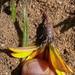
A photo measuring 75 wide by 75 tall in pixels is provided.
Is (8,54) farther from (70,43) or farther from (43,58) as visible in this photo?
(70,43)

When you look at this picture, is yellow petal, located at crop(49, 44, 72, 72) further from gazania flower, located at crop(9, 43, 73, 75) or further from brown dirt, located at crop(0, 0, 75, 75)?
brown dirt, located at crop(0, 0, 75, 75)

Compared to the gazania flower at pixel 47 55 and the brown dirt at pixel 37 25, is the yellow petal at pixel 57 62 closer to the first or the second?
the gazania flower at pixel 47 55

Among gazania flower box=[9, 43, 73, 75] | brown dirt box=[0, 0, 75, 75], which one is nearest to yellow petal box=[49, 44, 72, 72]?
gazania flower box=[9, 43, 73, 75]

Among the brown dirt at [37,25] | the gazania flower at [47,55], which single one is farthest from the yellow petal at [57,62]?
the brown dirt at [37,25]

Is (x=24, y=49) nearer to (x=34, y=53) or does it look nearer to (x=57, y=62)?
(x=34, y=53)

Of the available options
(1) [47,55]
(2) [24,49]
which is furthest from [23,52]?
(1) [47,55]

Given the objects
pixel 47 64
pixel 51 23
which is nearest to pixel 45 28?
pixel 51 23
